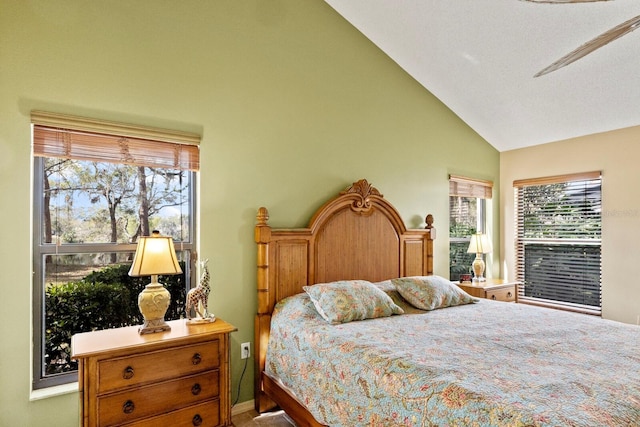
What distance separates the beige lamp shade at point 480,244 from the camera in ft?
13.6

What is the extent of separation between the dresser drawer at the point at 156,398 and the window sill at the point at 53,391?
0.51 m

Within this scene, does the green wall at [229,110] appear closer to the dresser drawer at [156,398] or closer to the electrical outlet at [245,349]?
the electrical outlet at [245,349]

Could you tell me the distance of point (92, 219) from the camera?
247 centimetres

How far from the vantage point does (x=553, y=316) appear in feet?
8.80

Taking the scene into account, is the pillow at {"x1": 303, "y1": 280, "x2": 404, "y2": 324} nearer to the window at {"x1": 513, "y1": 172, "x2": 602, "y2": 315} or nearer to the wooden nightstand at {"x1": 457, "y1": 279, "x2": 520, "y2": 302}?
the wooden nightstand at {"x1": 457, "y1": 279, "x2": 520, "y2": 302}

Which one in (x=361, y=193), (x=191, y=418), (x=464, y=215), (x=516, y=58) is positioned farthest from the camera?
(x=464, y=215)

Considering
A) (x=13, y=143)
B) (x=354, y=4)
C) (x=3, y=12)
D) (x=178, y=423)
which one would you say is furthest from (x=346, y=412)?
(x=354, y=4)

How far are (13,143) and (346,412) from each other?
226cm

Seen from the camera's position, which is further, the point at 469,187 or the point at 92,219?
the point at 469,187

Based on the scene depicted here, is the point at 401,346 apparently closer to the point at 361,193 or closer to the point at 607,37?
the point at 361,193

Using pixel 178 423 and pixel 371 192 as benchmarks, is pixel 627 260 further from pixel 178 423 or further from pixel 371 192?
pixel 178 423

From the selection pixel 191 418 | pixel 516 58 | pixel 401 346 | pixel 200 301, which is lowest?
pixel 191 418

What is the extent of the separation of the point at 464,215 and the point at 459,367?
10.1ft

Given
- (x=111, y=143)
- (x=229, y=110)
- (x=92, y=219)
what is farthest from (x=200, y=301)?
(x=229, y=110)
